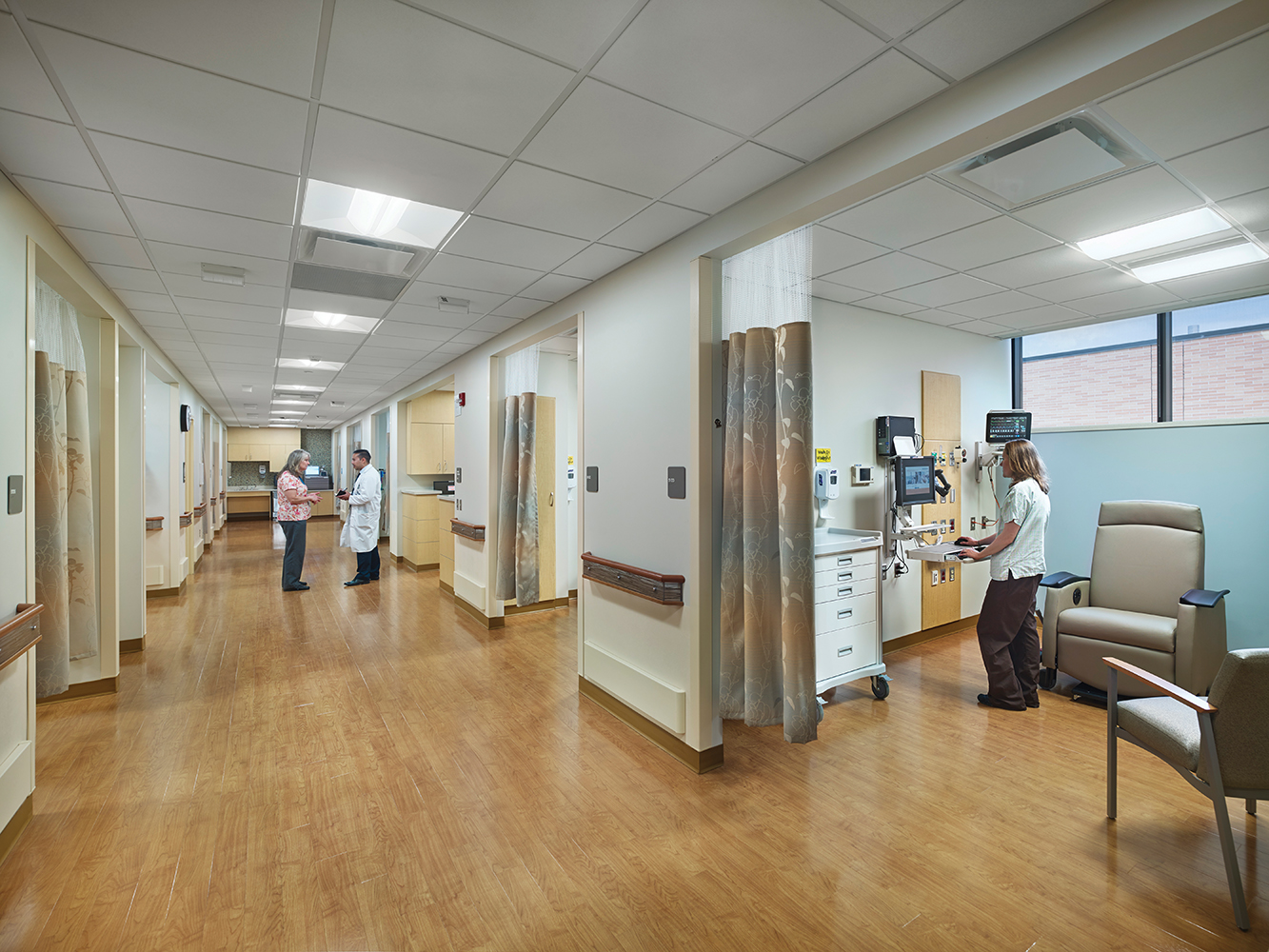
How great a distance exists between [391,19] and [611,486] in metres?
2.45

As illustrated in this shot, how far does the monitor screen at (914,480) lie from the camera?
4.25 meters

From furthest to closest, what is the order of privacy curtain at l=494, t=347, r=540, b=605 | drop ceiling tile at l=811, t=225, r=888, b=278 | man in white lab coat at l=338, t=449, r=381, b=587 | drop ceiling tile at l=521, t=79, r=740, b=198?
man in white lab coat at l=338, t=449, r=381, b=587 → privacy curtain at l=494, t=347, r=540, b=605 → drop ceiling tile at l=811, t=225, r=888, b=278 → drop ceiling tile at l=521, t=79, r=740, b=198

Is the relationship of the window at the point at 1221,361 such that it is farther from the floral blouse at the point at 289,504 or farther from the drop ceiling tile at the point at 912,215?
the floral blouse at the point at 289,504

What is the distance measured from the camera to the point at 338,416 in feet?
41.5

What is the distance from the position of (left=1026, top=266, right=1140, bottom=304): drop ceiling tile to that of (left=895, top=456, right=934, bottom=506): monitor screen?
→ 4.37 ft

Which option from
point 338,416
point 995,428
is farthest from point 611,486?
point 338,416

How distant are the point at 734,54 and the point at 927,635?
4.63 meters

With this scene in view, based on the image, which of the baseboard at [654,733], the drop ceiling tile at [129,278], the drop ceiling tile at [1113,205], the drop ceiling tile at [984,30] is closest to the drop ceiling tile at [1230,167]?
the drop ceiling tile at [1113,205]

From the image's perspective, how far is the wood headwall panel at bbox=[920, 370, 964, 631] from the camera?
486cm

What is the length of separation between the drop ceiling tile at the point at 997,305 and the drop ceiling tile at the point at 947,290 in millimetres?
107

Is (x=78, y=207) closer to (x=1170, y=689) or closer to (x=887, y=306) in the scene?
(x=887, y=306)

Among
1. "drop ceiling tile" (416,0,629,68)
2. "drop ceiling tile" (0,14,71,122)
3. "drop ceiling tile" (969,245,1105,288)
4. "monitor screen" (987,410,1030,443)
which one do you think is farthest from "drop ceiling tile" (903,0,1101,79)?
"monitor screen" (987,410,1030,443)

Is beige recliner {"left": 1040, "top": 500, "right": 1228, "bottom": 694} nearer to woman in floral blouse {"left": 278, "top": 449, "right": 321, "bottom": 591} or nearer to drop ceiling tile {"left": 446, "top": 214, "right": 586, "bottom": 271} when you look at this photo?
drop ceiling tile {"left": 446, "top": 214, "right": 586, "bottom": 271}

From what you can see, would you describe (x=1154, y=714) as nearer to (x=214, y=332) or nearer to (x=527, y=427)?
(x=527, y=427)
